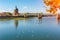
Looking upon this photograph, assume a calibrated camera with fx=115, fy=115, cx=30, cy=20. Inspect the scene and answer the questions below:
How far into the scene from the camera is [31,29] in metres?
1.82

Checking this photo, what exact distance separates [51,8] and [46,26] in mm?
319

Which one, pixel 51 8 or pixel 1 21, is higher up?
pixel 51 8

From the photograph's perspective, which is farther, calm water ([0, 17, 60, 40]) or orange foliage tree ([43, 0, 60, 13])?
orange foliage tree ([43, 0, 60, 13])

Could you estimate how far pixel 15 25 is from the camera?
181 cm

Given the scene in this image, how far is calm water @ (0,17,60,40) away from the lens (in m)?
1.76

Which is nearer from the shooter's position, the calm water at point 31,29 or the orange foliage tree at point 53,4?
the calm water at point 31,29

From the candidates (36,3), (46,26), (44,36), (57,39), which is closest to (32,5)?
(36,3)

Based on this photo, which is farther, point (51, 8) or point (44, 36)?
point (51, 8)

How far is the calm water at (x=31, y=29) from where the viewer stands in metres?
1.76

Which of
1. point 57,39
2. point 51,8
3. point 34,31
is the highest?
point 51,8

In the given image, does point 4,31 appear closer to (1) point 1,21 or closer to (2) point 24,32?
(1) point 1,21

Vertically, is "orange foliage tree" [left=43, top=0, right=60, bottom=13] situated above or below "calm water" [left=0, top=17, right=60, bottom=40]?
above

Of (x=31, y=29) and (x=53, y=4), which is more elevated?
(x=53, y=4)

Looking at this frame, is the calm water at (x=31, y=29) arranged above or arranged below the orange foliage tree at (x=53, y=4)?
below
